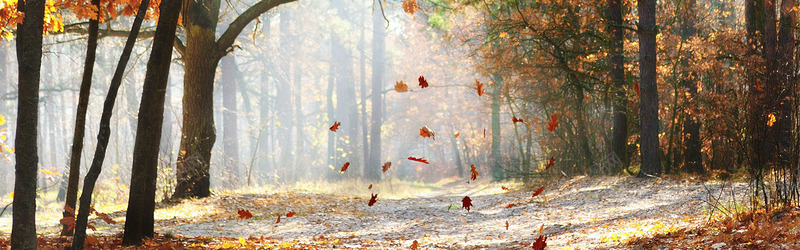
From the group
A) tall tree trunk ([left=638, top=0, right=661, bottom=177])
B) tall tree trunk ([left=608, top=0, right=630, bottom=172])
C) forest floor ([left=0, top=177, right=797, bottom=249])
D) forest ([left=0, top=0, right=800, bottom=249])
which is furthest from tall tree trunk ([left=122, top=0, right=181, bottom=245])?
tall tree trunk ([left=608, top=0, right=630, bottom=172])

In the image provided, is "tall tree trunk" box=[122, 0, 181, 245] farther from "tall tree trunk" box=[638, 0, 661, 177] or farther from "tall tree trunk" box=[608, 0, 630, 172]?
"tall tree trunk" box=[608, 0, 630, 172]

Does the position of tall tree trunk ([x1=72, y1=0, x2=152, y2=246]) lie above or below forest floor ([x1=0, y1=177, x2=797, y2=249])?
above

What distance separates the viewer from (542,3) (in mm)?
15031

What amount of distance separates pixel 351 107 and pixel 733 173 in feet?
80.8

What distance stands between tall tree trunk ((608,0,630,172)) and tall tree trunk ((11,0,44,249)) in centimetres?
1123

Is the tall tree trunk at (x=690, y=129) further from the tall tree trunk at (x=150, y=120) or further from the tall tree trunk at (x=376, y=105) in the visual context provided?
the tall tree trunk at (x=376, y=105)

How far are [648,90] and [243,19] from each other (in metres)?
7.99

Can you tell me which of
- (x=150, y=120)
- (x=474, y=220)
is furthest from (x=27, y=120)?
(x=474, y=220)

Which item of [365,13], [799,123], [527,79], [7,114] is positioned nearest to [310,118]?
[365,13]

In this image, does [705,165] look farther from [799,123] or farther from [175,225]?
[175,225]

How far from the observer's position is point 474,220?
11.3 meters

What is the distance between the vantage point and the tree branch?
502 inches

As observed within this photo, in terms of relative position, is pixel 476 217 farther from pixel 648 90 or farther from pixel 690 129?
pixel 690 129

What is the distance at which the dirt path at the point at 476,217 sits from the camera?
830cm
